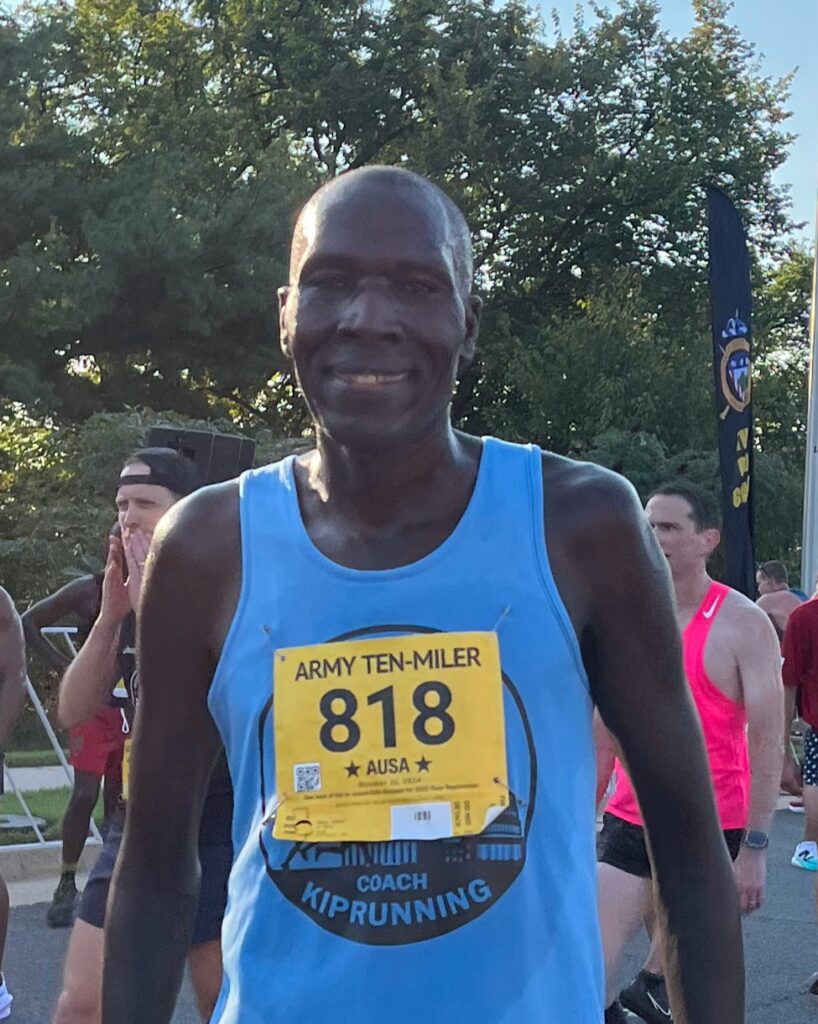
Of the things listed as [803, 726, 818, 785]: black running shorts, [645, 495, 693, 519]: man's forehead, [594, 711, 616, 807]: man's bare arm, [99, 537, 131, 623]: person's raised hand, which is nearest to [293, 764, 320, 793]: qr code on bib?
[99, 537, 131, 623]: person's raised hand

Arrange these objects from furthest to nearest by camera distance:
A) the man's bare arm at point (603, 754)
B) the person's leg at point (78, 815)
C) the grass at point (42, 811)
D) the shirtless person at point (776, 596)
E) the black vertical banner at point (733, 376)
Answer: the shirtless person at point (776, 596) < the black vertical banner at point (733, 376) < the grass at point (42, 811) < the person's leg at point (78, 815) < the man's bare arm at point (603, 754)

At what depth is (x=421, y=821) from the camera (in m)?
1.78

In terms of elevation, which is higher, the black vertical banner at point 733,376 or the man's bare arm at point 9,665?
the black vertical banner at point 733,376

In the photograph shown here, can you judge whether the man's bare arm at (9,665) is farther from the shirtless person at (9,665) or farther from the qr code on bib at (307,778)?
the qr code on bib at (307,778)

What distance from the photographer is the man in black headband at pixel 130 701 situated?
14.1 feet

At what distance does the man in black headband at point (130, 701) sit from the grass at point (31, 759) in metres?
10.6

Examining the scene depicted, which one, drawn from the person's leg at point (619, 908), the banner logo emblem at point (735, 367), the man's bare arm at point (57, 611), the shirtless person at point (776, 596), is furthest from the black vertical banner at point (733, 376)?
the person's leg at point (619, 908)

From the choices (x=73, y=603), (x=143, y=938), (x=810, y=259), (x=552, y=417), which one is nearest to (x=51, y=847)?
(x=73, y=603)

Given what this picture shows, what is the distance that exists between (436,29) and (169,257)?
9297 millimetres

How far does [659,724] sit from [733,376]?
12.3 meters

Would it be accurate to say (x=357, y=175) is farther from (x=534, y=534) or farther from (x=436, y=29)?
(x=436, y=29)

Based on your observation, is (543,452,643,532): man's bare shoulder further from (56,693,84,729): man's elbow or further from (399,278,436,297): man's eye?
(56,693,84,729): man's elbow

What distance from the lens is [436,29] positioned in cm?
3095

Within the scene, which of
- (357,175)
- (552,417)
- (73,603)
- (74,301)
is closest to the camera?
(357,175)
